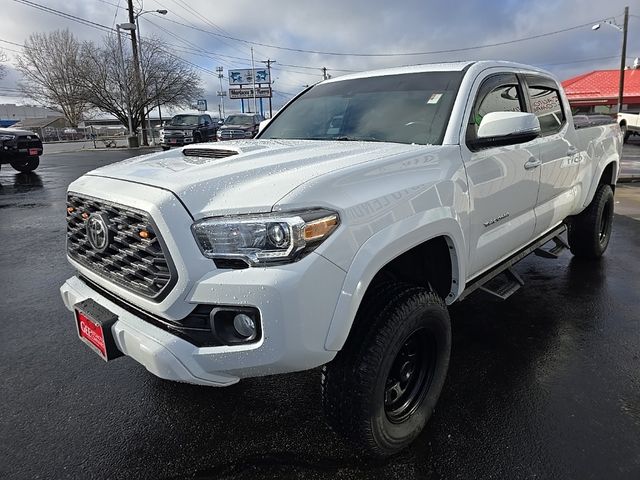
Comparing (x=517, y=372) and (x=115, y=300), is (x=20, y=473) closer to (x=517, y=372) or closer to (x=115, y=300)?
(x=115, y=300)

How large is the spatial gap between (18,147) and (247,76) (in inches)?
2594

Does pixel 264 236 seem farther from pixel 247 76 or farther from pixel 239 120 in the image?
pixel 247 76

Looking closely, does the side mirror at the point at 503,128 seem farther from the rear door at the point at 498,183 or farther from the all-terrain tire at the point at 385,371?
the all-terrain tire at the point at 385,371

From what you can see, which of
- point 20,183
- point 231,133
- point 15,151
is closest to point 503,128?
point 20,183

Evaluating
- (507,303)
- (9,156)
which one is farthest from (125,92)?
(507,303)

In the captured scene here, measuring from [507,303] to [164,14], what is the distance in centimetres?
3049

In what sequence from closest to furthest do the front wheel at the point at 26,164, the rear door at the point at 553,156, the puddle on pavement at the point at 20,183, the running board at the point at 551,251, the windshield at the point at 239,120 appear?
the rear door at the point at 553,156, the running board at the point at 551,251, the puddle on pavement at the point at 20,183, the front wheel at the point at 26,164, the windshield at the point at 239,120

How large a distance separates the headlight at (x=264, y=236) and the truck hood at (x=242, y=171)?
5 cm

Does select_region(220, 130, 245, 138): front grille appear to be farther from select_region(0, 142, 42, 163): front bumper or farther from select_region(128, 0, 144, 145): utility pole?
select_region(128, 0, 144, 145): utility pole

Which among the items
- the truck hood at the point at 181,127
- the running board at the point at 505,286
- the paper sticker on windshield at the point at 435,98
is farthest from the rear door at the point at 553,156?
the truck hood at the point at 181,127

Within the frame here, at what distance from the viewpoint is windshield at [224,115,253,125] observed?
21.9m

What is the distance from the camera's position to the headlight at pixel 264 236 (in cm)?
173

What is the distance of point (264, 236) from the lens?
175 centimetres

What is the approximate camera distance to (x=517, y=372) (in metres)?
2.97
